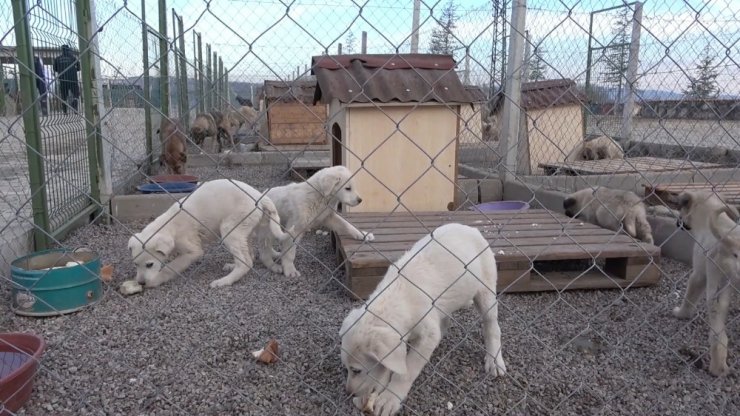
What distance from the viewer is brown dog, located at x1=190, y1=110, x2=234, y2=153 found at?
11477mm

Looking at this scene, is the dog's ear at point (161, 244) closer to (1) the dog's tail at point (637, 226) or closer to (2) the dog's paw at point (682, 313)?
(2) the dog's paw at point (682, 313)

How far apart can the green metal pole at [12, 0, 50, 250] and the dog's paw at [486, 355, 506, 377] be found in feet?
9.03

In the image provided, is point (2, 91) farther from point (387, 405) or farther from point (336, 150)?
point (387, 405)

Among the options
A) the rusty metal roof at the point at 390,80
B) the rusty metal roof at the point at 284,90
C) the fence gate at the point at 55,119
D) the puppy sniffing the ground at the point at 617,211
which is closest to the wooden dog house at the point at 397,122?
the rusty metal roof at the point at 390,80

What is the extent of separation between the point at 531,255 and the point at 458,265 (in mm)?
1282

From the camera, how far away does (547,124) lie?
8164 millimetres

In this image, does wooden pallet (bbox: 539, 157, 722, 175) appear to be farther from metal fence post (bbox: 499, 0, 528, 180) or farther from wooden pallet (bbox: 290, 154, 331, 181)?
wooden pallet (bbox: 290, 154, 331, 181)

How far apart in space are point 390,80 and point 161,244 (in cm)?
264

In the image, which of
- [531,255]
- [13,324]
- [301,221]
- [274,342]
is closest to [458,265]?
[274,342]

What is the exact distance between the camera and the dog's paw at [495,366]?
2.61 metres

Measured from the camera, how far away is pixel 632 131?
9359 mm

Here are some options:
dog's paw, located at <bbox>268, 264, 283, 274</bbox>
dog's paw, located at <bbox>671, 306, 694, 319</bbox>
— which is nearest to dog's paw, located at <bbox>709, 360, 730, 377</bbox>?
dog's paw, located at <bbox>671, 306, 694, 319</bbox>

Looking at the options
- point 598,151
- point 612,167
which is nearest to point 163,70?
point 612,167

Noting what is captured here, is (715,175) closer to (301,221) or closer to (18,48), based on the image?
(301,221)
